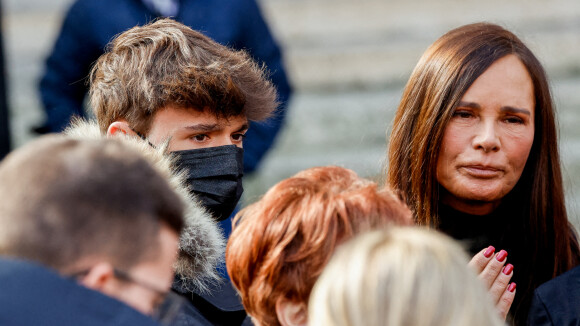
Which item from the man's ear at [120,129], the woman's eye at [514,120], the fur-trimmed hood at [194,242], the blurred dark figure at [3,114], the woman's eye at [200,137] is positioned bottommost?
the blurred dark figure at [3,114]

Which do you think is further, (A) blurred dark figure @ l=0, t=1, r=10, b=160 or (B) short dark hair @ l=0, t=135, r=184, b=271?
(A) blurred dark figure @ l=0, t=1, r=10, b=160

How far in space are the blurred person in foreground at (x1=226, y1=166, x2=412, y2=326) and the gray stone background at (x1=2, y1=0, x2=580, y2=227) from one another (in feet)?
12.5

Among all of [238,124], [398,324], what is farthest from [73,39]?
[398,324]

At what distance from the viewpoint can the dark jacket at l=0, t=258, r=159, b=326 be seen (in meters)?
1.46

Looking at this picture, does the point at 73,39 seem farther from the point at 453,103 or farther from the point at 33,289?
the point at 33,289

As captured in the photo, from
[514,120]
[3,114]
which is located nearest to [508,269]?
[514,120]

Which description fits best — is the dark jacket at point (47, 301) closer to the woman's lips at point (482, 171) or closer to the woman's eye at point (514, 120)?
the woman's lips at point (482, 171)

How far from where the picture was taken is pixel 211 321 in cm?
250

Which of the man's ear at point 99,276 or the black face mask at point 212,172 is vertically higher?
the man's ear at point 99,276

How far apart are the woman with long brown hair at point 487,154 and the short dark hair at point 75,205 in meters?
1.29

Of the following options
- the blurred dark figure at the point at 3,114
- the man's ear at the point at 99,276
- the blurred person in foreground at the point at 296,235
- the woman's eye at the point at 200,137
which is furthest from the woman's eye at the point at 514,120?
the blurred dark figure at the point at 3,114

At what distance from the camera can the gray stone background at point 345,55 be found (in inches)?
233

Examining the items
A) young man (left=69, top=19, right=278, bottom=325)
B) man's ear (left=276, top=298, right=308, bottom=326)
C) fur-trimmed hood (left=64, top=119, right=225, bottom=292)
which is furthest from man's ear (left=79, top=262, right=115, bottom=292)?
young man (left=69, top=19, right=278, bottom=325)

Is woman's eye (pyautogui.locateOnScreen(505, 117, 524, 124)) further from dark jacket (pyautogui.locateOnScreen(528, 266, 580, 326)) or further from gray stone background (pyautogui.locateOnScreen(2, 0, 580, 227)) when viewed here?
gray stone background (pyautogui.locateOnScreen(2, 0, 580, 227))
